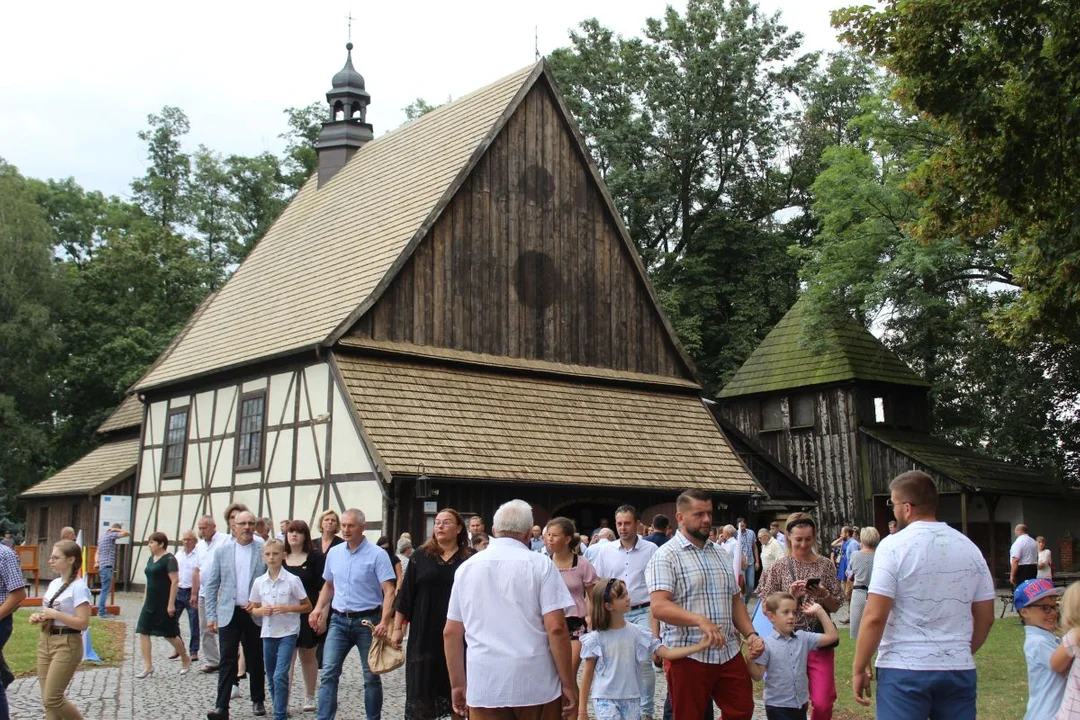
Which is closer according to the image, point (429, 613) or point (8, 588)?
point (429, 613)

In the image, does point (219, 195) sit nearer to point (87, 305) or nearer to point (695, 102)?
point (87, 305)

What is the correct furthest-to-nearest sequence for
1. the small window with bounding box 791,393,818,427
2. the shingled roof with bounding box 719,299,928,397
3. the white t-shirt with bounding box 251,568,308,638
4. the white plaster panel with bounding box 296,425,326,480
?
1. the small window with bounding box 791,393,818,427
2. the shingled roof with bounding box 719,299,928,397
3. the white plaster panel with bounding box 296,425,326,480
4. the white t-shirt with bounding box 251,568,308,638

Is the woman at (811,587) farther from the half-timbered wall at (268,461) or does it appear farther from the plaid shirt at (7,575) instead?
the half-timbered wall at (268,461)

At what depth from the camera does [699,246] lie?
43938 millimetres

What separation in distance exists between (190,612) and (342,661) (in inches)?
247

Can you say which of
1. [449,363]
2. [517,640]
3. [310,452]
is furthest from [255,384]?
[517,640]

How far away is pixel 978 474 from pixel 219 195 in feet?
123

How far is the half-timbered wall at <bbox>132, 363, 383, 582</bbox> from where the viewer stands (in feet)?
65.7

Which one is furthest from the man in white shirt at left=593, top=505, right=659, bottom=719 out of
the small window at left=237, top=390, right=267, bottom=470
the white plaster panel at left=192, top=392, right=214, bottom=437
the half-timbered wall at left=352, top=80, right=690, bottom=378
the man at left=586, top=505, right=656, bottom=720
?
the white plaster panel at left=192, top=392, right=214, bottom=437

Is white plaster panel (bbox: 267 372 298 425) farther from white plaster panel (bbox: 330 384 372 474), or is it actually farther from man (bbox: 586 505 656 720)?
man (bbox: 586 505 656 720)

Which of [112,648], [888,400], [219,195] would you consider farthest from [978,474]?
[219,195]

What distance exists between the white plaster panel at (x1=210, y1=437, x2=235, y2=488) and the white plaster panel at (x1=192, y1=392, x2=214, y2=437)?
1.90 feet

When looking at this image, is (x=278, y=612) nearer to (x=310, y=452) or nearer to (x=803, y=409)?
(x=310, y=452)

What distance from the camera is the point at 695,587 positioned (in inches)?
256
